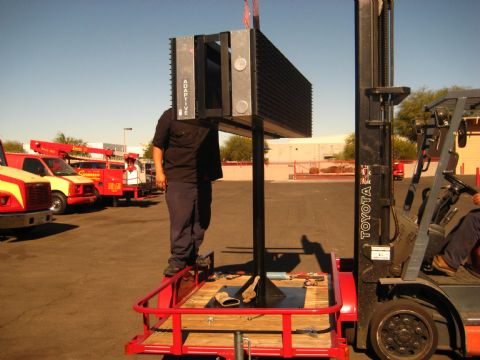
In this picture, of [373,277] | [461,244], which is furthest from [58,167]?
[461,244]

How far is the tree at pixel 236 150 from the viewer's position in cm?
6944

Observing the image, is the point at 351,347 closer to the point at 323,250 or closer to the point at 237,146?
the point at 323,250

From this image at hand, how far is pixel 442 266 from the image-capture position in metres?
4.24

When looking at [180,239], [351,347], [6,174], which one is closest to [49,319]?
[180,239]

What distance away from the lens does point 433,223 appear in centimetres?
417

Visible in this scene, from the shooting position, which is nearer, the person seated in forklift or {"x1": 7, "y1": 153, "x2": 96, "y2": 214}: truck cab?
the person seated in forklift

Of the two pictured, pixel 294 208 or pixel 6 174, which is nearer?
pixel 6 174

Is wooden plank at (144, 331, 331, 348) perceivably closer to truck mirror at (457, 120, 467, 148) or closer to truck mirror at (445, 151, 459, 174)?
truck mirror at (445, 151, 459, 174)

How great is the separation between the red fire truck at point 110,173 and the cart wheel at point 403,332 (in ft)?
50.9

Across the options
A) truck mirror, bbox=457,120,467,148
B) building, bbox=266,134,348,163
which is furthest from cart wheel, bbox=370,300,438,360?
building, bbox=266,134,348,163

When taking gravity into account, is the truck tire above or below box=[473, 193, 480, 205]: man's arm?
below

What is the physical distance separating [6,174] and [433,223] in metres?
9.50

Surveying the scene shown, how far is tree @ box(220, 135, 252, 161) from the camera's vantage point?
69.4m

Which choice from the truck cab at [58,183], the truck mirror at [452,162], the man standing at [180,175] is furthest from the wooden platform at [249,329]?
the truck cab at [58,183]
